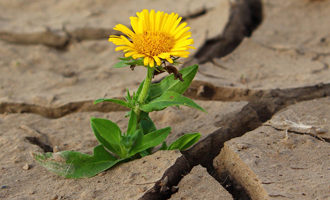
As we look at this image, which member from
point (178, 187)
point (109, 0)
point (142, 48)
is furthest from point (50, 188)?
point (109, 0)

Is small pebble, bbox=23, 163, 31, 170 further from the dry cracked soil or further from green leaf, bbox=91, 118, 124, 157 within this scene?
green leaf, bbox=91, 118, 124, 157

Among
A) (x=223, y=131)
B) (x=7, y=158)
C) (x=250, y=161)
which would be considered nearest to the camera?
(x=250, y=161)

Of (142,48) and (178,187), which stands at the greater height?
(142,48)

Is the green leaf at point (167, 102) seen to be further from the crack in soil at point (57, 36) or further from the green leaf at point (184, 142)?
the crack in soil at point (57, 36)

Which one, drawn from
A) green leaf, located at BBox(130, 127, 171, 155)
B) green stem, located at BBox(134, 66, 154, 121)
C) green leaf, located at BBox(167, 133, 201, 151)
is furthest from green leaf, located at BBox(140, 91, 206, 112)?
green leaf, located at BBox(167, 133, 201, 151)

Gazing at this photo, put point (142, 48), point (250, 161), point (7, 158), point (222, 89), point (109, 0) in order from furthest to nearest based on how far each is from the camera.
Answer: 1. point (109, 0)
2. point (222, 89)
3. point (7, 158)
4. point (250, 161)
5. point (142, 48)

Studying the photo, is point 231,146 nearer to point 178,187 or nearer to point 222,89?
point 178,187

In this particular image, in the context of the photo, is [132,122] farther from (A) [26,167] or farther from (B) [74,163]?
(A) [26,167]
